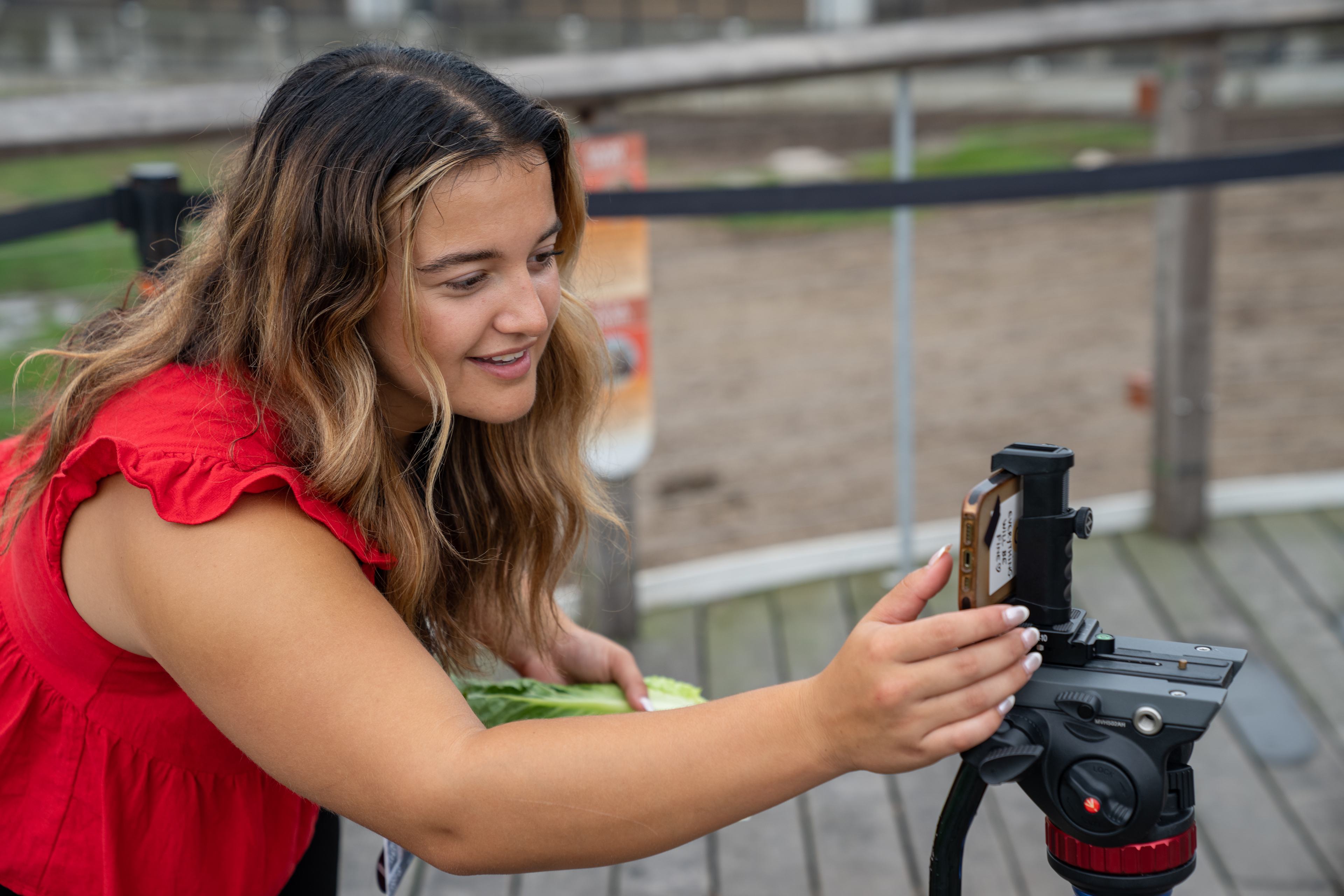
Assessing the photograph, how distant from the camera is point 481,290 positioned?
1.29 m

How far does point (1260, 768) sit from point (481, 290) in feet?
6.99

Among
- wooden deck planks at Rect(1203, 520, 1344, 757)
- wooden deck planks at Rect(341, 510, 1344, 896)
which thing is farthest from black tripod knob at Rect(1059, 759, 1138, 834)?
wooden deck planks at Rect(1203, 520, 1344, 757)

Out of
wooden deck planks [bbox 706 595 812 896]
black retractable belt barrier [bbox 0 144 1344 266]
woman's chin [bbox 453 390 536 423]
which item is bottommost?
wooden deck planks [bbox 706 595 812 896]

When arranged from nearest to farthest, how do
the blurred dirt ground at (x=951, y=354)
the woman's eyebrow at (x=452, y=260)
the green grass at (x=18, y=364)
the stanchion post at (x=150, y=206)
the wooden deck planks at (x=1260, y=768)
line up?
the woman's eyebrow at (x=452, y=260) < the wooden deck planks at (x=1260, y=768) < the stanchion post at (x=150, y=206) < the green grass at (x=18, y=364) < the blurred dirt ground at (x=951, y=354)

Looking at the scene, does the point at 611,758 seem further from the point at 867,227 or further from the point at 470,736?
the point at 867,227

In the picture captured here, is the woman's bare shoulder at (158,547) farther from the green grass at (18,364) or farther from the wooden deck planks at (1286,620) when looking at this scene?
the green grass at (18,364)

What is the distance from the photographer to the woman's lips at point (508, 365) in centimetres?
134

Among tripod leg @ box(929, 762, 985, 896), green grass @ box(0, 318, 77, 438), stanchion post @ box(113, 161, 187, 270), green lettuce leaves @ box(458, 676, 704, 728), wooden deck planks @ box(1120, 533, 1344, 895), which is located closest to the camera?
tripod leg @ box(929, 762, 985, 896)

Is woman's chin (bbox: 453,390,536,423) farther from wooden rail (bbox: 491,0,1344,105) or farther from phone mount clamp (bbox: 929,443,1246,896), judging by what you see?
wooden rail (bbox: 491,0,1344,105)

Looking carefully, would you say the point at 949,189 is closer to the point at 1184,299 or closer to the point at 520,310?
the point at 1184,299

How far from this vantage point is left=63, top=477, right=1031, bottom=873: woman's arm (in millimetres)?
1044

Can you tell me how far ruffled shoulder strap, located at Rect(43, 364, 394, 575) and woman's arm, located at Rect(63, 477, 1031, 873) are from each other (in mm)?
30

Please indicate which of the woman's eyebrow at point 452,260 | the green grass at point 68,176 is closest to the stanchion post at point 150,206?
the woman's eyebrow at point 452,260

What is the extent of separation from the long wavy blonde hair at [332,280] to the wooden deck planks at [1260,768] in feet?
5.86
